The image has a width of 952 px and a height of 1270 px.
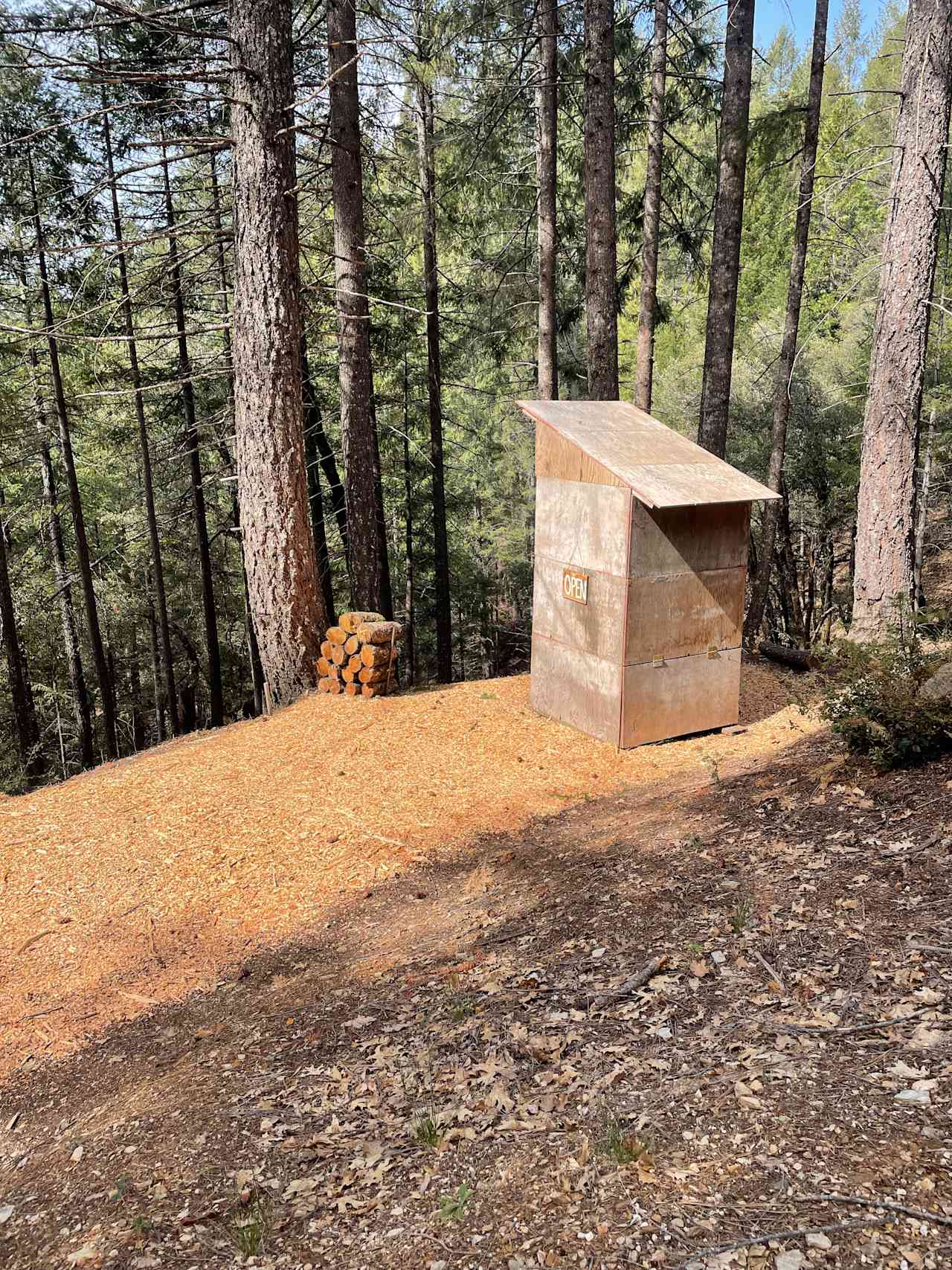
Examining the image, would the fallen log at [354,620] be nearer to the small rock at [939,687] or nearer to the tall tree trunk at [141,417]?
the small rock at [939,687]

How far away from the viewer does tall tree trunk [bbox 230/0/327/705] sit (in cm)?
844

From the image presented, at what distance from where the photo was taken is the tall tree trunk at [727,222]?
1146 centimetres

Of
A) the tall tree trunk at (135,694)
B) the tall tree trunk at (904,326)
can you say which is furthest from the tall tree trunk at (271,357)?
the tall tree trunk at (135,694)

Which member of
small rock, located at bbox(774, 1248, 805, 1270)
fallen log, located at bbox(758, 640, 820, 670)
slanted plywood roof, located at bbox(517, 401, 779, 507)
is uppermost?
slanted plywood roof, located at bbox(517, 401, 779, 507)

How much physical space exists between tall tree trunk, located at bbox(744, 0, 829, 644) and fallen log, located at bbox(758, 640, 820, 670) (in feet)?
3.44

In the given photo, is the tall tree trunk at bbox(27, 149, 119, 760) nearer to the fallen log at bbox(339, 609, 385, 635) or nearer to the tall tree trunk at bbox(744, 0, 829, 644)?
the fallen log at bbox(339, 609, 385, 635)

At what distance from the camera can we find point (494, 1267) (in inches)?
90.5

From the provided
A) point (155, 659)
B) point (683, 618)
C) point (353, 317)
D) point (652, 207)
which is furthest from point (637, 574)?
point (155, 659)

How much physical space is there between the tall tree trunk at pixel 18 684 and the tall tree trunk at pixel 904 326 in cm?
1551

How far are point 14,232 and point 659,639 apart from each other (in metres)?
14.0

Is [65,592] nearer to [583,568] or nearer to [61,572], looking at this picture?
[61,572]

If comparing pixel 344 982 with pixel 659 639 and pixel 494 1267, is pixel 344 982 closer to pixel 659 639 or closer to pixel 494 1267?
pixel 494 1267

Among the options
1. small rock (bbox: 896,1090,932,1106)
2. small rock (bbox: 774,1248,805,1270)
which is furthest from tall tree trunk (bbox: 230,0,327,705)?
small rock (bbox: 774,1248,805,1270)

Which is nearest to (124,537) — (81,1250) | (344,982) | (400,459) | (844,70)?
(400,459)
